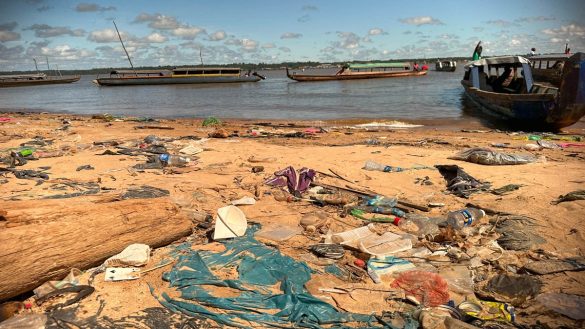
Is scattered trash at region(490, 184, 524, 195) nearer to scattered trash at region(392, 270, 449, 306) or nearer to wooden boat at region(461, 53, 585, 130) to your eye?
scattered trash at region(392, 270, 449, 306)

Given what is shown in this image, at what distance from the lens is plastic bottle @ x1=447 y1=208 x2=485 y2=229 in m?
4.88

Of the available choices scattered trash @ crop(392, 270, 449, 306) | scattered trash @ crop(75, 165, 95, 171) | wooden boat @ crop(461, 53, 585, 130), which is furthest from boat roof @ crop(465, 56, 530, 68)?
scattered trash @ crop(75, 165, 95, 171)

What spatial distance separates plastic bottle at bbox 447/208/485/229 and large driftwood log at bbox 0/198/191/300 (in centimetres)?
324

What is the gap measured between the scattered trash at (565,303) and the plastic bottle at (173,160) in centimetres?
608

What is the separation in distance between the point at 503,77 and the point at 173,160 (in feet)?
54.3

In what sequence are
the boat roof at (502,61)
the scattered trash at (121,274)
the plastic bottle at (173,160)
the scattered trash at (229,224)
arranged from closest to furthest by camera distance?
the scattered trash at (121,274)
the scattered trash at (229,224)
the plastic bottle at (173,160)
the boat roof at (502,61)

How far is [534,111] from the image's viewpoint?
1249 cm

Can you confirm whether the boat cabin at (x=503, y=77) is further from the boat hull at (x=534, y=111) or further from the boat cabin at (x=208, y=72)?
the boat cabin at (x=208, y=72)

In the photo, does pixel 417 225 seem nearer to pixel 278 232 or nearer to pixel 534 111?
pixel 278 232

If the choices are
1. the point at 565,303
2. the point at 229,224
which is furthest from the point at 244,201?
the point at 565,303

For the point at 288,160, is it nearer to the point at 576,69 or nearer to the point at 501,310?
the point at 501,310

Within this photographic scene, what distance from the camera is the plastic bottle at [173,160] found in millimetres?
7508

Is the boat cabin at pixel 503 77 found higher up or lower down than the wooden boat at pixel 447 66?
lower down

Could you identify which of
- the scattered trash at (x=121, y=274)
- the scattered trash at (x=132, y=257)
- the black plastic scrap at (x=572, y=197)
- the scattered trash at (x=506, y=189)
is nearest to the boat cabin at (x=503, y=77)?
the scattered trash at (x=506, y=189)
